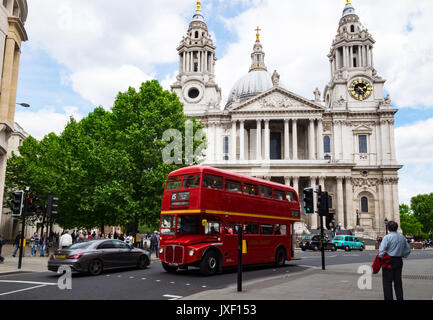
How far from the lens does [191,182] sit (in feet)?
48.1

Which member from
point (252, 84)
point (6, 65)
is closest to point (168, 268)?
point (6, 65)

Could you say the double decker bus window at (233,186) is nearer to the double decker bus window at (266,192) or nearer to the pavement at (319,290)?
the double decker bus window at (266,192)

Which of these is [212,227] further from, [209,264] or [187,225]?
[209,264]

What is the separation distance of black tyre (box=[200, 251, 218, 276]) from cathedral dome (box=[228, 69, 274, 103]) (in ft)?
206

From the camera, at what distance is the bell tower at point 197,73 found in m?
60.6

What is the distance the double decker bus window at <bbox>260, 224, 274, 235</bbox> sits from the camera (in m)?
16.8

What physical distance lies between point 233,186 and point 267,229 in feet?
10.8

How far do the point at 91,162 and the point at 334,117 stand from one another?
40727 mm

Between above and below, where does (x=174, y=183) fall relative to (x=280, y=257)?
above

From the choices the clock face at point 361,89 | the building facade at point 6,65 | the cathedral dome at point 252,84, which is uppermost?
the cathedral dome at point 252,84

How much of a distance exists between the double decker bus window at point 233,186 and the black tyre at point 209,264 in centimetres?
266

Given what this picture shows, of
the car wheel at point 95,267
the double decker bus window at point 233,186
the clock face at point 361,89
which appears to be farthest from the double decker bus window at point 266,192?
the clock face at point 361,89

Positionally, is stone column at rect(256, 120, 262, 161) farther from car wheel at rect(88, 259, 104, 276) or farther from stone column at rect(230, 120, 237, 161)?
car wheel at rect(88, 259, 104, 276)
